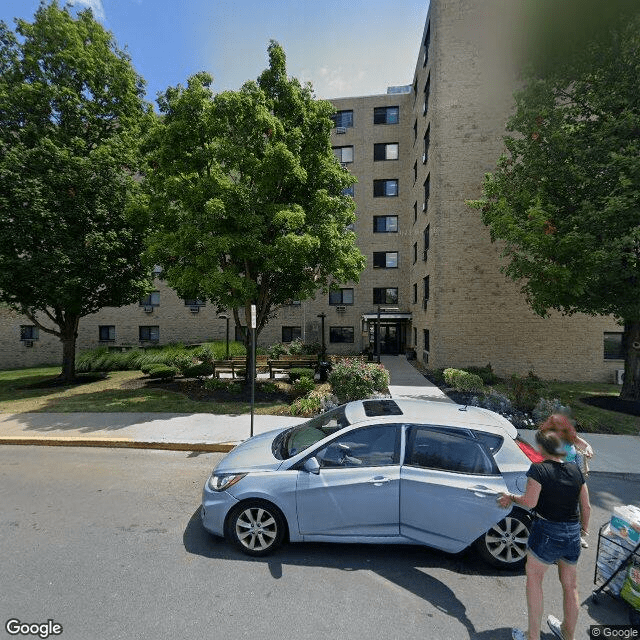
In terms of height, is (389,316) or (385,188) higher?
(385,188)

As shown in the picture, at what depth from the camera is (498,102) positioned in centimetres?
1548

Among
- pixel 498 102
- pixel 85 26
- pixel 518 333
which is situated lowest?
pixel 518 333

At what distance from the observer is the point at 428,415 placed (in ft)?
14.7

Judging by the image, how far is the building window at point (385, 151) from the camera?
26344 millimetres

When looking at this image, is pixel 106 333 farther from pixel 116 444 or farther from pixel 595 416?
pixel 595 416

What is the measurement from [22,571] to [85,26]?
19.2m

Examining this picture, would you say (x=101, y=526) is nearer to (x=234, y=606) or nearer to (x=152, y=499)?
(x=152, y=499)

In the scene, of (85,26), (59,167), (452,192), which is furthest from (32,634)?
(85,26)

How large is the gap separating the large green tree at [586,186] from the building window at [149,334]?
76.3 feet

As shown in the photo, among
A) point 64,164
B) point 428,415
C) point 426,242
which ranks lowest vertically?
point 428,415

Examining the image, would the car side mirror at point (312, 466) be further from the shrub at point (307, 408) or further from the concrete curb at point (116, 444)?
the shrub at point (307, 408)

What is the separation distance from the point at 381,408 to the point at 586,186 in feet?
32.5

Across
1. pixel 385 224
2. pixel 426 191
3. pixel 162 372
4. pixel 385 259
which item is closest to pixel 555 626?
pixel 162 372

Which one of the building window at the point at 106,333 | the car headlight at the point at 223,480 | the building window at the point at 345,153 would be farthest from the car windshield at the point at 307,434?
the building window at the point at 106,333
